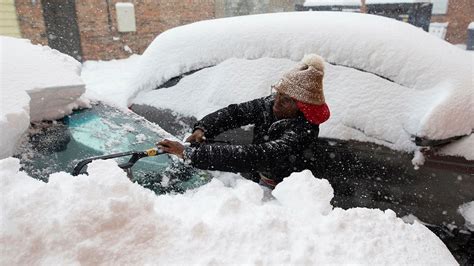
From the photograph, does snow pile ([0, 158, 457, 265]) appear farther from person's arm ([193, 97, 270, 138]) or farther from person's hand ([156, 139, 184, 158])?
person's arm ([193, 97, 270, 138])

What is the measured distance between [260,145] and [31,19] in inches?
337

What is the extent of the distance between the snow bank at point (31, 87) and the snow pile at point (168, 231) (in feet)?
1.66

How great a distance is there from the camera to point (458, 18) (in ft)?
50.7

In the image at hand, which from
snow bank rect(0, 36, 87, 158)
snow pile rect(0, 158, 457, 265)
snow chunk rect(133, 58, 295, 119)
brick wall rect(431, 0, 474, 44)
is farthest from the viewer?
brick wall rect(431, 0, 474, 44)

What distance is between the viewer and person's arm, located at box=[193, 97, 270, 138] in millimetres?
2672

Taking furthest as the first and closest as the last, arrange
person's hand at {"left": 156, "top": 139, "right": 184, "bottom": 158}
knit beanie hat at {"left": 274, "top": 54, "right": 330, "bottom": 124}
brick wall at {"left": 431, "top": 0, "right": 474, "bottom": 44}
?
brick wall at {"left": 431, "top": 0, "right": 474, "bottom": 44}, knit beanie hat at {"left": 274, "top": 54, "right": 330, "bottom": 124}, person's hand at {"left": 156, "top": 139, "right": 184, "bottom": 158}

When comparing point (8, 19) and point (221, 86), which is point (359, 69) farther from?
point (8, 19)

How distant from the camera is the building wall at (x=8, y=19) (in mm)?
8695

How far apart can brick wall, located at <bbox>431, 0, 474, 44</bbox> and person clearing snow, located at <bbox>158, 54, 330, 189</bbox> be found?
52.3 feet

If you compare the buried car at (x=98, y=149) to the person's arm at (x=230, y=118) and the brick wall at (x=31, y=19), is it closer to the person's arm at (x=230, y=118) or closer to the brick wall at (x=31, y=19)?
the person's arm at (x=230, y=118)

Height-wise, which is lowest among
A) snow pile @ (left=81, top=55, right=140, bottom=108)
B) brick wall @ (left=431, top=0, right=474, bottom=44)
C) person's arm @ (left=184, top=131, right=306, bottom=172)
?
snow pile @ (left=81, top=55, right=140, bottom=108)

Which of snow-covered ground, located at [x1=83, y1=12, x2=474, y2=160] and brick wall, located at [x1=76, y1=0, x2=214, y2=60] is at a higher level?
snow-covered ground, located at [x1=83, y1=12, x2=474, y2=160]

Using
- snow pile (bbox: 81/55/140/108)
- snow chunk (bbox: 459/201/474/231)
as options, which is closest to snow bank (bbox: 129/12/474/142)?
snow chunk (bbox: 459/201/474/231)

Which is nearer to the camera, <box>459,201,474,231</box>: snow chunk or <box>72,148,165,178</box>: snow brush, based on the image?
<box>72,148,165,178</box>: snow brush
